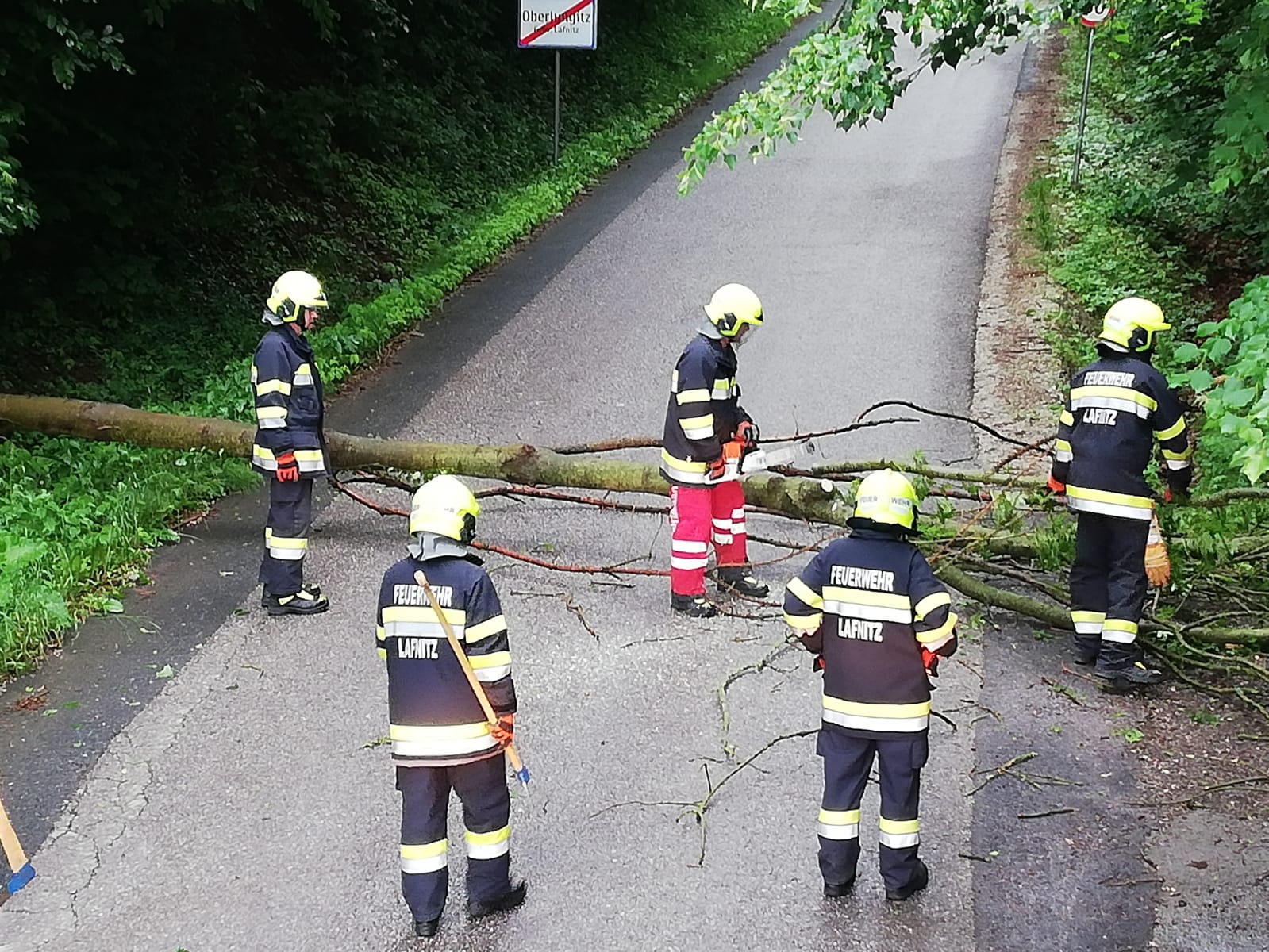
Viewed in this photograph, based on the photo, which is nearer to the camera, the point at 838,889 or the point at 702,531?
the point at 838,889

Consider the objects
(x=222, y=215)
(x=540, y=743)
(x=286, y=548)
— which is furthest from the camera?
(x=222, y=215)

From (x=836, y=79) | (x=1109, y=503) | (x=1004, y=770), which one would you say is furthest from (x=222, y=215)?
(x=1004, y=770)

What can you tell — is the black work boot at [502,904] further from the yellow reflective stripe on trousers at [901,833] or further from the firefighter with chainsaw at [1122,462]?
the firefighter with chainsaw at [1122,462]

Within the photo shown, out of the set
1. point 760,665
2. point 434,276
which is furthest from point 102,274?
point 760,665

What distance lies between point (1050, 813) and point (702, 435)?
2.76 m

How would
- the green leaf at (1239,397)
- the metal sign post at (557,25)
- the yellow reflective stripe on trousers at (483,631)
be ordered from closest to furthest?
1. the green leaf at (1239,397)
2. the yellow reflective stripe on trousers at (483,631)
3. the metal sign post at (557,25)

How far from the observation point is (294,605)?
6824mm

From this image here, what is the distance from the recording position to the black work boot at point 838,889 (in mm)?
4477

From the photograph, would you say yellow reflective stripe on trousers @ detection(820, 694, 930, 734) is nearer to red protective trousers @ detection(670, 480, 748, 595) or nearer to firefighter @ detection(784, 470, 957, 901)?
firefighter @ detection(784, 470, 957, 901)

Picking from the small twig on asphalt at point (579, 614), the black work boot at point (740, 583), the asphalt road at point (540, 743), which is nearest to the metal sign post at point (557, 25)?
the asphalt road at point (540, 743)

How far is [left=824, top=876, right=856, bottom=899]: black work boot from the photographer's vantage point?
4.48m

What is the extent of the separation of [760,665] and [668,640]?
2.05 ft

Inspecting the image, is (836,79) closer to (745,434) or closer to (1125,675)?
(745,434)

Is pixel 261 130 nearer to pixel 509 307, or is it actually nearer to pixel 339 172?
pixel 339 172
